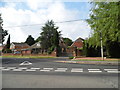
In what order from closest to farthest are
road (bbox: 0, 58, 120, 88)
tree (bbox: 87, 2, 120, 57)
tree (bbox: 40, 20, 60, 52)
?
road (bbox: 0, 58, 120, 88) → tree (bbox: 87, 2, 120, 57) → tree (bbox: 40, 20, 60, 52)

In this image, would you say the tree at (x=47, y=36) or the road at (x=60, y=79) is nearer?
the road at (x=60, y=79)

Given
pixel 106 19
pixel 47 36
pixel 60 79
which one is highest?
pixel 47 36

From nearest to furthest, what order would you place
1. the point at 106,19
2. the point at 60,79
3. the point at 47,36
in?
the point at 60,79, the point at 106,19, the point at 47,36

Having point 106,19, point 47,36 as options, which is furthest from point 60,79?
point 47,36

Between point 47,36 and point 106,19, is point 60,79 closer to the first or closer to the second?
point 106,19

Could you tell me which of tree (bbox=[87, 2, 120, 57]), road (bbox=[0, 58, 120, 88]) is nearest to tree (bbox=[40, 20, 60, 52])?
tree (bbox=[87, 2, 120, 57])

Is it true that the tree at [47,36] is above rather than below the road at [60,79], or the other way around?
above

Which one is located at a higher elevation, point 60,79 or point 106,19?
point 106,19

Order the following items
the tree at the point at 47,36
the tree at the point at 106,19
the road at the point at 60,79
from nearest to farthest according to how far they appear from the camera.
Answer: the road at the point at 60,79, the tree at the point at 106,19, the tree at the point at 47,36

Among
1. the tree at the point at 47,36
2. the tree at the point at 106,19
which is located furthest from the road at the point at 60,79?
the tree at the point at 47,36

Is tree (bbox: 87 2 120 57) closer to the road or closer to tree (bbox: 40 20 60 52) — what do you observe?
the road

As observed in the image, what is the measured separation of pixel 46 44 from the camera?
50219mm

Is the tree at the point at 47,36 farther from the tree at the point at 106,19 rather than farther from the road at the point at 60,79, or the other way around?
the road at the point at 60,79

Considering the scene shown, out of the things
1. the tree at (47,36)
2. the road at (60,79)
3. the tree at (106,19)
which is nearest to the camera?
the road at (60,79)
